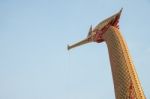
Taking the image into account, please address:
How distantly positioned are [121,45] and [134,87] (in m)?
4.34

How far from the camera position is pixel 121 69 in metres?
23.3

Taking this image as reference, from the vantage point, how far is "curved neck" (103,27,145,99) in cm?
2189

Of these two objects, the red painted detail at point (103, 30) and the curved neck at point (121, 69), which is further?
the red painted detail at point (103, 30)

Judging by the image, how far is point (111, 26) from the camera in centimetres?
2655

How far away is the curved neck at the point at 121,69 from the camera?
21.9 m

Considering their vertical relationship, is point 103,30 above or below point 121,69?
above

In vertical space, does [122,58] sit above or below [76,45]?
below

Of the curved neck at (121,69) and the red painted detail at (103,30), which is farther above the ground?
the red painted detail at (103,30)

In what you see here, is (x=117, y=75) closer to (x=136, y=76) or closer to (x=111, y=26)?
(x=136, y=76)

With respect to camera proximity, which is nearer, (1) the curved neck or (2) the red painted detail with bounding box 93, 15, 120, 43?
(1) the curved neck

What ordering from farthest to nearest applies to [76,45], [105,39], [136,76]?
[76,45] → [105,39] → [136,76]

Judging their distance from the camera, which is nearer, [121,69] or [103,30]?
[121,69]

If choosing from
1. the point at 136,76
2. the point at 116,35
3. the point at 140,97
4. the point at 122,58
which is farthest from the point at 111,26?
the point at 140,97

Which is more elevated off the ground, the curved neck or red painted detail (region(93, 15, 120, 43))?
red painted detail (region(93, 15, 120, 43))
